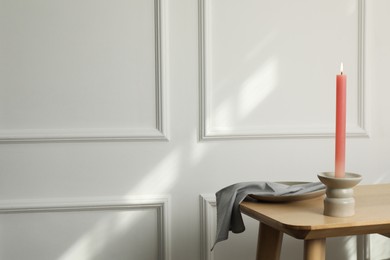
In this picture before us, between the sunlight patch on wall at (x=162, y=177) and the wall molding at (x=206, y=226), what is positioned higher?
the sunlight patch on wall at (x=162, y=177)

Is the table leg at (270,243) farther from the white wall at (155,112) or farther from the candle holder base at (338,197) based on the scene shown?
the white wall at (155,112)

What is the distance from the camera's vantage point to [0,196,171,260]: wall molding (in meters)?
1.55

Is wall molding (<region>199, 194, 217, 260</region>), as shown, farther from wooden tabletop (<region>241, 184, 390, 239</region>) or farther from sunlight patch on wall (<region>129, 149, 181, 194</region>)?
wooden tabletop (<region>241, 184, 390, 239</region>)

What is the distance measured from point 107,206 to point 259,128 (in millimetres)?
552

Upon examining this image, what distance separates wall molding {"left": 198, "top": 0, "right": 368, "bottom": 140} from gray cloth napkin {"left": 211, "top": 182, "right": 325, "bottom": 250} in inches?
20.3

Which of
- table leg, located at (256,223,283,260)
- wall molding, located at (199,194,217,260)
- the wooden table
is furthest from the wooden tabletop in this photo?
wall molding, located at (199,194,217,260)

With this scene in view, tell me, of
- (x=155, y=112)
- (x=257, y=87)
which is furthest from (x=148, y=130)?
(x=257, y=87)

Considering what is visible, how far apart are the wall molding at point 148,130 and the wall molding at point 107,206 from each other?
0.19 metres

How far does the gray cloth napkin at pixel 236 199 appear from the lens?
1.11 metres

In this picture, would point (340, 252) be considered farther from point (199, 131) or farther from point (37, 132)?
point (37, 132)

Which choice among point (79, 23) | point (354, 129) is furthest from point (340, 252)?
point (79, 23)

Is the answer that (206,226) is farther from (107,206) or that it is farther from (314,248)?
(314,248)

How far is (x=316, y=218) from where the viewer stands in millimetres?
957

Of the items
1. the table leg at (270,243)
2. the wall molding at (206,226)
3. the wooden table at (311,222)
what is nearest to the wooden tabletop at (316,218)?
the wooden table at (311,222)
